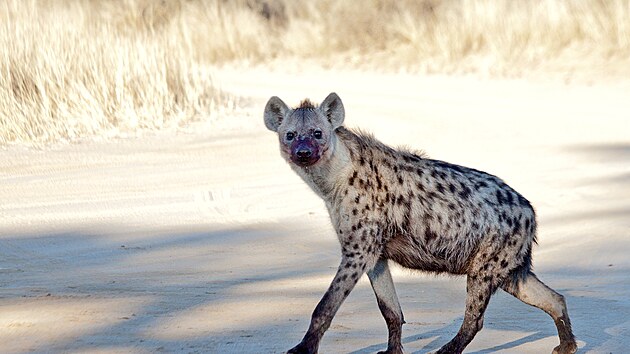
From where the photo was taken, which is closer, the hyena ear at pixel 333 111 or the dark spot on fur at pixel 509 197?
the dark spot on fur at pixel 509 197

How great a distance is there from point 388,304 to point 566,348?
36.7 inches

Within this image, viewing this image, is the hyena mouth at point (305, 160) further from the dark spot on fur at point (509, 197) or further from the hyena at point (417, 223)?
the dark spot on fur at point (509, 197)

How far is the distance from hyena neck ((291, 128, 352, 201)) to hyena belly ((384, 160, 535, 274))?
31cm

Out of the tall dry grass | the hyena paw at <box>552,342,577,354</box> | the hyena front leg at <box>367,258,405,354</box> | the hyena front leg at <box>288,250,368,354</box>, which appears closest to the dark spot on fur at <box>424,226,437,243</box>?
the hyena front leg at <box>367,258,405,354</box>

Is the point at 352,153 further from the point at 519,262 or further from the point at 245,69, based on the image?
the point at 245,69

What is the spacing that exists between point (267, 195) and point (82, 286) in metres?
4.29

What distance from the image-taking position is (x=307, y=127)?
698 cm

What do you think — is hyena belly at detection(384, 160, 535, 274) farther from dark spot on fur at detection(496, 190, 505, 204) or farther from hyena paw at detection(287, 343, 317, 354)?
hyena paw at detection(287, 343, 317, 354)

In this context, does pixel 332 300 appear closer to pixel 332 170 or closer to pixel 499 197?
pixel 332 170

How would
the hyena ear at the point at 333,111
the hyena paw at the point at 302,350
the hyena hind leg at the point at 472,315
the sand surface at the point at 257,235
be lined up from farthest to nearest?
the sand surface at the point at 257,235, the hyena ear at the point at 333,111, the hyena hind leg at the point at 472,315, the hyena paw at the point at 302,350

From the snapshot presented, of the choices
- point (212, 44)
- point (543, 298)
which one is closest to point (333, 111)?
point (543, 298)

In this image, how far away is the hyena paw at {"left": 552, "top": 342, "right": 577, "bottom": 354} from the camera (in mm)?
6781

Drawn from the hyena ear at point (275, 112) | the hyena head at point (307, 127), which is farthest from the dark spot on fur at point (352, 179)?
the hyena ear at point (275, 112)

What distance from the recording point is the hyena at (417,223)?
672 cm
